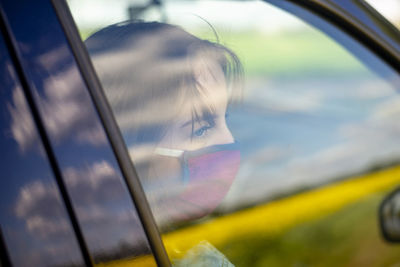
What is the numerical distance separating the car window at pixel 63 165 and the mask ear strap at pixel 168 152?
7.3 inches

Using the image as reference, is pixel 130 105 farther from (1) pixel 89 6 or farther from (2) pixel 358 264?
(2) pixel 358 264

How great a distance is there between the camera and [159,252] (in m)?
1.17

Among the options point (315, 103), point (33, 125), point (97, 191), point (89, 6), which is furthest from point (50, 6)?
point (315, 103)

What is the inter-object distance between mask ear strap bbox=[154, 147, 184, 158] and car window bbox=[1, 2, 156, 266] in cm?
19

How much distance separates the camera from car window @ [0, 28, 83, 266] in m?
1.05

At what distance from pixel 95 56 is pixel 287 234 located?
0.64 meters

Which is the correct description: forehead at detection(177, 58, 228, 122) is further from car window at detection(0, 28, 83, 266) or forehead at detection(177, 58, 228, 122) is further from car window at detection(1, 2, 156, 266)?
car window at detection(0, 28, 83, 266)

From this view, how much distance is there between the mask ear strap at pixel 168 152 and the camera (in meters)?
1.33

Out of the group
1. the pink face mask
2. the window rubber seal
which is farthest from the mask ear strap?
the window rubber seal

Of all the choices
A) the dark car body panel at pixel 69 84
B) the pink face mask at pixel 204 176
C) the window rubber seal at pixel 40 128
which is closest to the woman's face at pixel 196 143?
the pink face mask at pixel 204 176

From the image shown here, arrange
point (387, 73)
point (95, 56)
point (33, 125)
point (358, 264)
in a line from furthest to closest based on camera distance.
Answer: point (387, 73) → point (358, 264) → point (95, 56) → point (33, 125)

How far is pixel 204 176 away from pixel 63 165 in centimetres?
40

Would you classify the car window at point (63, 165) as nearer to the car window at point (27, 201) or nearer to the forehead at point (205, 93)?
the car window at point (27, 201)

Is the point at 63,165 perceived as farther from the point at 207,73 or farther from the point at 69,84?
the point at 207,73
